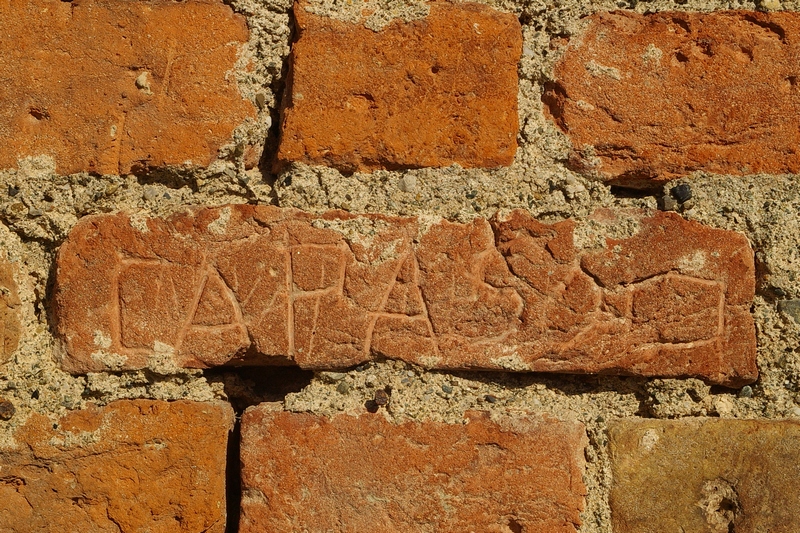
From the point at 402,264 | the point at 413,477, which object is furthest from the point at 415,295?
the point at 413,477

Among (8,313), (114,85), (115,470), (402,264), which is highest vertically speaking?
(114,85)

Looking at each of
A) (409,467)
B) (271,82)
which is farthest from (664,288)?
(271,82)

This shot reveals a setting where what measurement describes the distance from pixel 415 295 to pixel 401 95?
0.90 feet

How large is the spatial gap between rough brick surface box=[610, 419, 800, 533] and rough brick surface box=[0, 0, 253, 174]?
719mm

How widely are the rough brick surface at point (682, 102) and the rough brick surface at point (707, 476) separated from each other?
351 millimetres

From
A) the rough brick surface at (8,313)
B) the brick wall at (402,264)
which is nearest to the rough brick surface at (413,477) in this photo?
the brick wall at (402,264)

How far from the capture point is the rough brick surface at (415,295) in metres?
1.10

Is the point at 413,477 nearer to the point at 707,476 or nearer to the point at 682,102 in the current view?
the point at 707,476

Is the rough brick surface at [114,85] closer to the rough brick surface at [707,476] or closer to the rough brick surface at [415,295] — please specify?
the rough brick surface at [415,295]

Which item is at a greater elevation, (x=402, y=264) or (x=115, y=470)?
(x=402, y=264)

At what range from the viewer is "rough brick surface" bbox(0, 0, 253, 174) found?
45.0 inches

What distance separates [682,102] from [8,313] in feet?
3.19

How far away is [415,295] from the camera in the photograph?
3.63 ft

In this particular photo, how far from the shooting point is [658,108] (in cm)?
113
